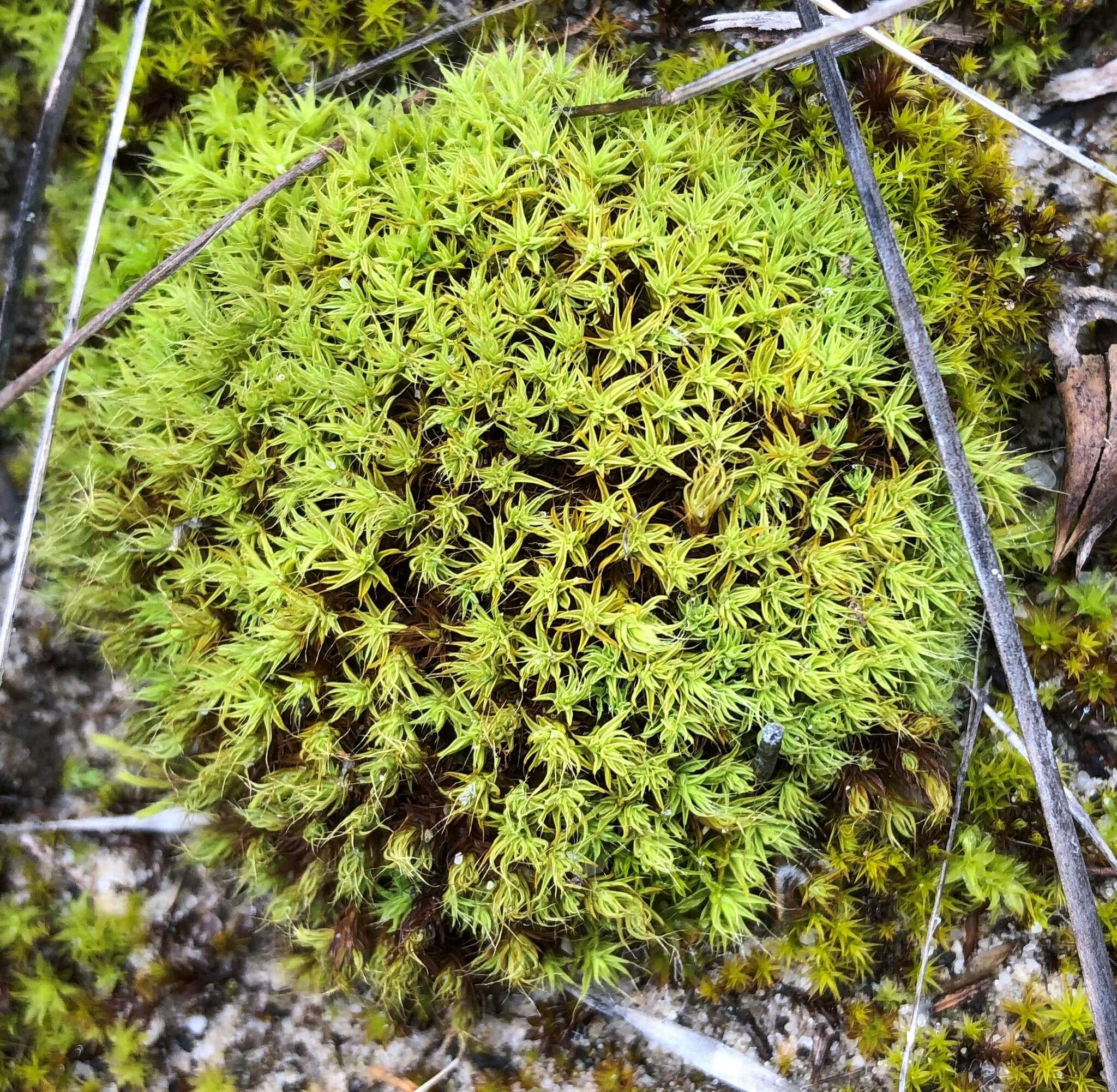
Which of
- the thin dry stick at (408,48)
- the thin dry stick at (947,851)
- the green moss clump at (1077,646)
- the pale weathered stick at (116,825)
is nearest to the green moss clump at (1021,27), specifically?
the thin dry stick at (408,48)

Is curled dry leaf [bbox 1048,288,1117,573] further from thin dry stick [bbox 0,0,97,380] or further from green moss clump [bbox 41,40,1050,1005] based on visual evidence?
thin dry stick [bbox 0,0,97,380]

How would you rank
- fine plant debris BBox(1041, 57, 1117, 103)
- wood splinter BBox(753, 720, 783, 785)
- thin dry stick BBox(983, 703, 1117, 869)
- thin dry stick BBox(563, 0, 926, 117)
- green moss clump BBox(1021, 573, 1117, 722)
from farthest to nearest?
fine plant debris BBox(1041, 57, 1117, 103) → green moss clump BBox(1021, 573, 1117, 722) → thin dry stick BBox(983, 703, 1117, 869) → wood splinter BBox(753, 720, 783, 785) → thin dry stick BBox(563, 0, 926, 117)

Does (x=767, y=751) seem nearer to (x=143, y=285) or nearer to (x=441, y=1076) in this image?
(x=441, y=1076)

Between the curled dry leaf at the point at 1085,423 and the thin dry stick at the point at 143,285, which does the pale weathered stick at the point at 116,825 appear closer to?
the thin dry stick at the point at 143,285

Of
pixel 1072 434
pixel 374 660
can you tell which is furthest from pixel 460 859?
pixel 1072 434

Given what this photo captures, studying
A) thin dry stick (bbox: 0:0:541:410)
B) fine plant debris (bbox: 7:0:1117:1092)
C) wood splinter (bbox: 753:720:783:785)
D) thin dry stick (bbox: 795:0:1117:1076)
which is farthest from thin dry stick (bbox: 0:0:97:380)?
wood splinter (bbox: 753:720:783:785)

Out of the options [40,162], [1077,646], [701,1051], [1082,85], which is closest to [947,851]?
[1077,646]
